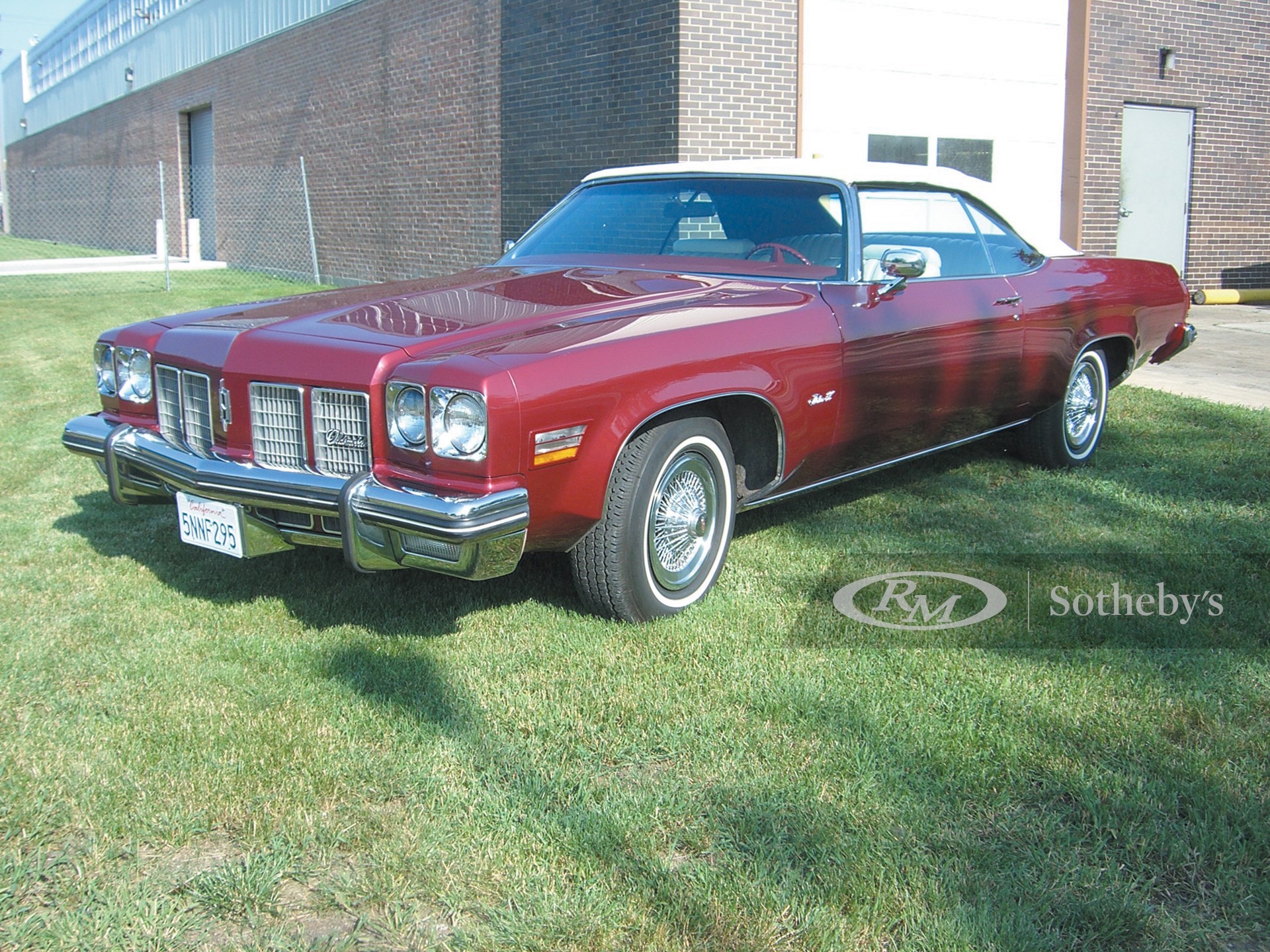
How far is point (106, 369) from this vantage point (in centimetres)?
445

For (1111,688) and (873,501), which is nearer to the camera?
(1111,688)

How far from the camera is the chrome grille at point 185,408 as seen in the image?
12.8 ft

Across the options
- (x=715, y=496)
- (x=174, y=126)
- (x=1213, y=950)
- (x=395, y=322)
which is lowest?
(x=1213, y=950)

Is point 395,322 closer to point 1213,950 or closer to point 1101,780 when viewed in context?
point 1101,780

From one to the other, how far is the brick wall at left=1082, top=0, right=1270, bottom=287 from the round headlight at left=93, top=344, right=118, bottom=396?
11864 mm

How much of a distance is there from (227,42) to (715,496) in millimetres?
22695

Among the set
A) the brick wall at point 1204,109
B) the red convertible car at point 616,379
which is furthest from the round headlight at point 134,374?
the brick wall at point 1204,109

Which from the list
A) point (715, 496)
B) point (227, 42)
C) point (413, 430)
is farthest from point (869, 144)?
point (227, 42)

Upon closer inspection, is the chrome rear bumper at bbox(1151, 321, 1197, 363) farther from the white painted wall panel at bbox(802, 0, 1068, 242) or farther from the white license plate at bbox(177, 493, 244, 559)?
the white painted wall panel at bbox(802, 0, 1068, 242)

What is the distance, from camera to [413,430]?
3.33 meters

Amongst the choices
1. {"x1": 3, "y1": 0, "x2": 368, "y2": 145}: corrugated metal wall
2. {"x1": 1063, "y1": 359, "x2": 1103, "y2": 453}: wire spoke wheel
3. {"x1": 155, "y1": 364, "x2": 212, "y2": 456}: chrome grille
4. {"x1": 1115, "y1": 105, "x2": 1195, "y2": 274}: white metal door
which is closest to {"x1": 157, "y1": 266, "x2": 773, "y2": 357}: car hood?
{"x1": 155, "y1": 364, "x2": 212, "y2": 456}: chrome grille

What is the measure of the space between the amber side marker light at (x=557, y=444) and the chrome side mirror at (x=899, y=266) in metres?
1.67

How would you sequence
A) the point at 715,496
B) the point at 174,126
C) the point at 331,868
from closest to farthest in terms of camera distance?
the point at 331,868 → the point at 715,496 → the point at 174,126

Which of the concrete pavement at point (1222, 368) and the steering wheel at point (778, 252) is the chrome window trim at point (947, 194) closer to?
the steering wheel at point (778, 252)
